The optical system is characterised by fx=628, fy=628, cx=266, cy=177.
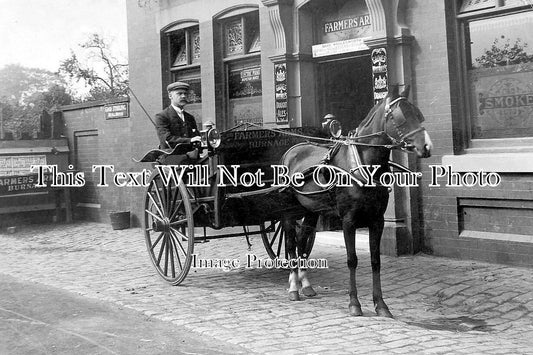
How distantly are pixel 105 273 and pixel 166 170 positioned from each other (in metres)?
2.03

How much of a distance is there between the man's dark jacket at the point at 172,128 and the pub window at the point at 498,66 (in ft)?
12.4

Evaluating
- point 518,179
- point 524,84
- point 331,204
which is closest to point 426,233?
point 518,179

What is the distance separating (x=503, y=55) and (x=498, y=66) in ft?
0.49

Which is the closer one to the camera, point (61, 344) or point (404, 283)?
point (61, 344)

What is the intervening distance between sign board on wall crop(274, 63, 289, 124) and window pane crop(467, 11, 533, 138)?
310 centimetres

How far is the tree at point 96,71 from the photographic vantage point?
20.7 m

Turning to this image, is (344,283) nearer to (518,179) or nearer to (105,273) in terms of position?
(518,179)

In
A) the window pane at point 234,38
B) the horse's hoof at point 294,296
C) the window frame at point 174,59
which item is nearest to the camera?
the horse's hoof at point 294,296

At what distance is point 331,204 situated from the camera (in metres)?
6.32

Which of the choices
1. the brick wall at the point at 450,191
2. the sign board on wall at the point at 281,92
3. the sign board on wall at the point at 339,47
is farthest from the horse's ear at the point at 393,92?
the sign board on wall at the point at 281,92

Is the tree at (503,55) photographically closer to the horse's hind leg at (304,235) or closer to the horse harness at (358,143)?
the horse harness at (358,143)

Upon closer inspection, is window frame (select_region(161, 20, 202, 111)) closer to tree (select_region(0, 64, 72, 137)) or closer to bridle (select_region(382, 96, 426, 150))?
bridle (select_region(382, 96, 426, 150))

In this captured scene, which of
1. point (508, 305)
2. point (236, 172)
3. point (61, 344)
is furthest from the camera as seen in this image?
point (236, 172)

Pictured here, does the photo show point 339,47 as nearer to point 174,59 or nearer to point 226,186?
point 226,186
